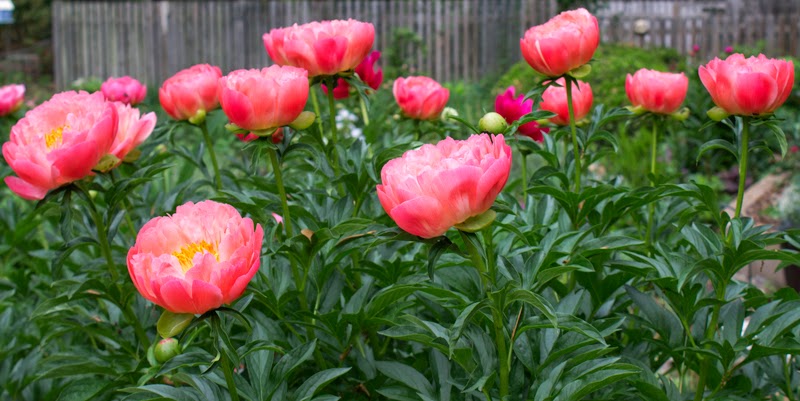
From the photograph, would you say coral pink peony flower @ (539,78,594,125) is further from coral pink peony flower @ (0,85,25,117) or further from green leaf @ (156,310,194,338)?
coral pink peony flower @ (0,85,25,117)

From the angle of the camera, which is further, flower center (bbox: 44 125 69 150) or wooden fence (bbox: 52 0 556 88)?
wooden fence (bbox: 52 0 556 88)

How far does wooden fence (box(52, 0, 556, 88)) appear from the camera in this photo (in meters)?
Answer: 9.22

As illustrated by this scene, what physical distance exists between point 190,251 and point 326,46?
0.44 metres

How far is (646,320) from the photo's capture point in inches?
50.4

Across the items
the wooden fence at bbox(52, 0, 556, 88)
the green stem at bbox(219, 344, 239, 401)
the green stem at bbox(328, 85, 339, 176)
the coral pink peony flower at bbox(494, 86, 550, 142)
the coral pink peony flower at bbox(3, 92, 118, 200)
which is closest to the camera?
the green stem at bbox(219, 344, 239, 401)

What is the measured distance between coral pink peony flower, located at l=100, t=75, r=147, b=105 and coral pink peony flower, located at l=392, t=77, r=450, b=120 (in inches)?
27.4

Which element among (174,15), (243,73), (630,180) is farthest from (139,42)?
(243,73)

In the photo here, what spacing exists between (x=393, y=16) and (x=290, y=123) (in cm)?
852

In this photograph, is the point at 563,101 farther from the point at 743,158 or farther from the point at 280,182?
the point at 280,182

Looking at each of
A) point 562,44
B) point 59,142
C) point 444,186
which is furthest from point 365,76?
point 444,186

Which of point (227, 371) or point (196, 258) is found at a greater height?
point (196, 258)

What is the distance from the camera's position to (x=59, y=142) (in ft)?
3.76

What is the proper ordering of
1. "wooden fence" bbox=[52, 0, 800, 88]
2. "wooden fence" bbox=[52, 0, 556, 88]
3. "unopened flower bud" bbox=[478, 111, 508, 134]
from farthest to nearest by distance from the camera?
"wooden fence" bbox=[52, 0, 556, 88] → "wooden fence" bbox=[52, 0, 800, 88] → "unopened flower bud" bbox=[478, 111, 508, 134]

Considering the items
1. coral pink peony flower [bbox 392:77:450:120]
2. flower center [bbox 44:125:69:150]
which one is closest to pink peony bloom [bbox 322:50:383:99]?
coral pink peony flower [bbox 392:77:450:120]
